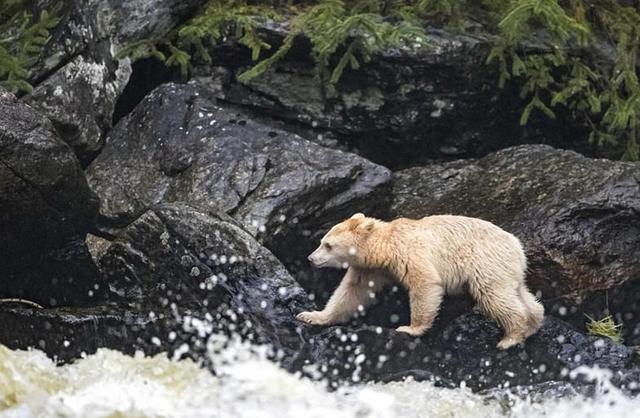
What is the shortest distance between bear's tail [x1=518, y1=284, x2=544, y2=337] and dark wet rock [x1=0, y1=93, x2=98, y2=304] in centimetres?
340

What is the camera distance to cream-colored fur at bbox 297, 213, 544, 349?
934 cm

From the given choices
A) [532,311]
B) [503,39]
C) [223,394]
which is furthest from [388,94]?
[223,394]

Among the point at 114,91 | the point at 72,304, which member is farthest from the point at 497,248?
the point at 114,91

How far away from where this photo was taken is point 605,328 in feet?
33.0

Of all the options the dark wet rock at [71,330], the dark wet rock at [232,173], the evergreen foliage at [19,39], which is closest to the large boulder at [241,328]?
the dark wet rock at [71,330]

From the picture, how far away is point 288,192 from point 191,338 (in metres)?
2.04

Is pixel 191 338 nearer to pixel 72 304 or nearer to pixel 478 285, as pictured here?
pixel 72 304

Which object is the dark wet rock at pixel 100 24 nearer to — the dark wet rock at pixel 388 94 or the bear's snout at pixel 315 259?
the dark wet rock at pixel 388 94

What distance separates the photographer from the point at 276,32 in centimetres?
1182

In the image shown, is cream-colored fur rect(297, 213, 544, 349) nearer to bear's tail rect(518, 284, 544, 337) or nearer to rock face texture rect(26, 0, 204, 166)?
bear's tail rect(518, 284, 544, 337)

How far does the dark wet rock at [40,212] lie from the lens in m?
9.06

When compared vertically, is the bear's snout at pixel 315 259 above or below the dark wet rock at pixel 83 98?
below

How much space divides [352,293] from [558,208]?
6.38 feet

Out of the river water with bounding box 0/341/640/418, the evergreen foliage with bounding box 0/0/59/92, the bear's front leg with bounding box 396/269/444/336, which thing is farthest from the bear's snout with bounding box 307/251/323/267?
the evergreen foliage with bounding box 0/0/59/92
